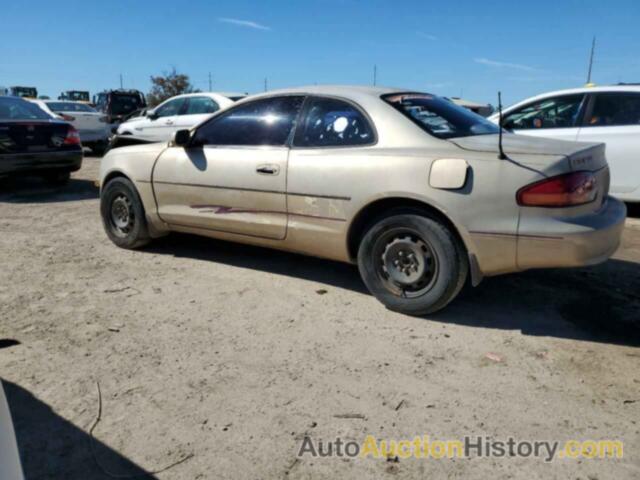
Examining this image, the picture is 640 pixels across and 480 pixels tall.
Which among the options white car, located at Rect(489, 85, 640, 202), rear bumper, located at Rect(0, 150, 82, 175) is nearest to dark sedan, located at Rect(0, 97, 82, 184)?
rear bumper, located at Rect(0, 150, 82, 175)

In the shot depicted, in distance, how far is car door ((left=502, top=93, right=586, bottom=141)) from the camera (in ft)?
22.5

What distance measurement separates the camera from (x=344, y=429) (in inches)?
96.7

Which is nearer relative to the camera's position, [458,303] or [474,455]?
[474,455]

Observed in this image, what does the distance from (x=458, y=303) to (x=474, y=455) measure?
177cm

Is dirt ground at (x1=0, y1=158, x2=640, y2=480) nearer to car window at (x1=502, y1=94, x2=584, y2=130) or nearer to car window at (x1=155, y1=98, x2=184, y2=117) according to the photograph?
car window at (x1=502, y1=94, x2=584, y2=130)

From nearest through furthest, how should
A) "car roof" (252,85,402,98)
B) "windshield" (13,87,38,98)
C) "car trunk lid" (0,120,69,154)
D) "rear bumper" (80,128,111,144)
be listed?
"car roof" (252,85,402,98) → "car trunk lid" (0,120,69,154) → "rear bumper" (80,128,111,144) → "windshield" (13,87,38,98)

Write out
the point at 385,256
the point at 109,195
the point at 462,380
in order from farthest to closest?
the point at 109,195
the point at 385,256
the point at 462,380

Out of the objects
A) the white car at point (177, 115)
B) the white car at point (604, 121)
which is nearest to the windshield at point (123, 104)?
the white car at point (177, 115)

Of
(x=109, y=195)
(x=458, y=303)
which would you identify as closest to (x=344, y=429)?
(x=458, y=303)

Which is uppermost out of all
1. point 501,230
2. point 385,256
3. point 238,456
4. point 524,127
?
point 524,127

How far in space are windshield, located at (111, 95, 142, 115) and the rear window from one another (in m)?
9.78

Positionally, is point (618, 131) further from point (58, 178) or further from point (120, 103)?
point (120, 103)

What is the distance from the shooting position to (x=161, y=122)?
1084cm

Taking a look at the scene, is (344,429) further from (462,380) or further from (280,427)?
(462,380)
